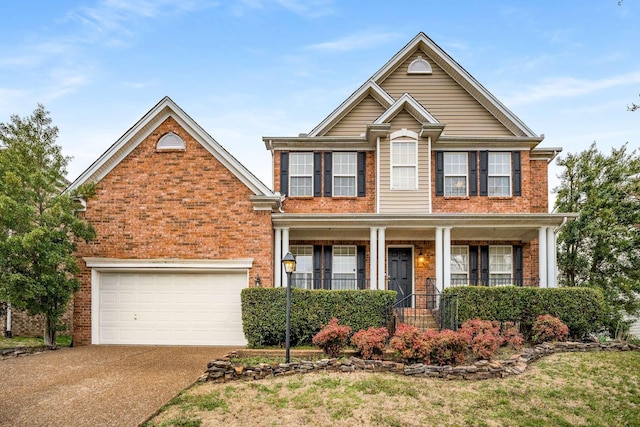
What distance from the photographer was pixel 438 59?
54.1 ft

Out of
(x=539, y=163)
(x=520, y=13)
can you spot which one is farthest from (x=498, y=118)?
(x=520, y=13)

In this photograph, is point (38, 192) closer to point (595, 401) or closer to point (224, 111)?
point (224, 111)

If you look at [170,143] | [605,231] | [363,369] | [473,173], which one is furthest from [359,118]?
[363,369]

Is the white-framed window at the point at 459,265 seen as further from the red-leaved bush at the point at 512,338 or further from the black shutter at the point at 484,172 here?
the red-leaved bush at the point at 512,338

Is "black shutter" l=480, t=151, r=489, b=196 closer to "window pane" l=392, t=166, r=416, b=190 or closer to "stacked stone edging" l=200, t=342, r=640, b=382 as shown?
"window pane" l=392, t=166, r=416, b=190

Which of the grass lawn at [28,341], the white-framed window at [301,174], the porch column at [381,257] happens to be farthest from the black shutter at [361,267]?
the grass lawn at [28,341]

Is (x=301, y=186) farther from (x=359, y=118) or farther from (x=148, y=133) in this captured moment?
(x=148, y=133)

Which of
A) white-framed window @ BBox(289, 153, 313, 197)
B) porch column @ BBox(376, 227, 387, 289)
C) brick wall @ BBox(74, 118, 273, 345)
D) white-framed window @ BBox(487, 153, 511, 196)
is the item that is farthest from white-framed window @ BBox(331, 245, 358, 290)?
white-framed window @ BBox(487, 153, 511, 196)

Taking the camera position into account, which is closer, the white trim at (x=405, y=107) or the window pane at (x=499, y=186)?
the white trim at (x=405, y=107)

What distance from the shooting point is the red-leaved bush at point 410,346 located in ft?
29.7

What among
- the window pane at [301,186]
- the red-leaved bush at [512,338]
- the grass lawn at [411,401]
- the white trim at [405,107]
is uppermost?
the white trim at [405,107]

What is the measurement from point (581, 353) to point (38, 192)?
14419 mm

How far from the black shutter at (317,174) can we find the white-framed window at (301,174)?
0.36 feet

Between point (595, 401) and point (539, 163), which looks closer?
point (595, 401)
